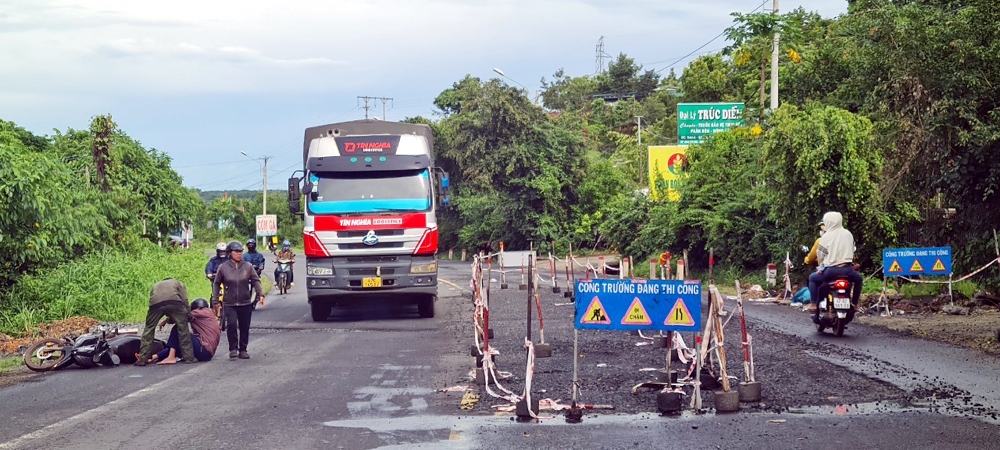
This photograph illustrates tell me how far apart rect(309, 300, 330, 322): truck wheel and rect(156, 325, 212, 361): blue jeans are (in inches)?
244

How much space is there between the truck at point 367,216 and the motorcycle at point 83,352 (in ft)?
18.8

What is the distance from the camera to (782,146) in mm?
21891

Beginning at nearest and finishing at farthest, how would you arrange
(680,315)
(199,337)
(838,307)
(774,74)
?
(680,315) → (199,337) → (838,307) → (774,74)

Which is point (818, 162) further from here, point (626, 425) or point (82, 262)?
point (82, 262)

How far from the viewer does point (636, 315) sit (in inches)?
336

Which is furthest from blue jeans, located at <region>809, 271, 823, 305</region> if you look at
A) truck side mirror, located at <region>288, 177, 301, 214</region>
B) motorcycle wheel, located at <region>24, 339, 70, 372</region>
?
motorcycle wheel, located at <region>24, 339, 70, 372</region>

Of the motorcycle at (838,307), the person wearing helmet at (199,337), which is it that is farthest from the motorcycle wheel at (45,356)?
the motorcycle at (838,307)

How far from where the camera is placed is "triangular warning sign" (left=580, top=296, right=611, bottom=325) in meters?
8.56

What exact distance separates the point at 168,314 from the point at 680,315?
7.44 metres

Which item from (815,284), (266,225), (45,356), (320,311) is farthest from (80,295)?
(266,225)

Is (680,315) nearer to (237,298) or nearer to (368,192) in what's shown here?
(237,298)

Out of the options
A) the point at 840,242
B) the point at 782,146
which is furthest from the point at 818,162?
the point at 840,242

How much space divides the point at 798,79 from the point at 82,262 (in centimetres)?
2098

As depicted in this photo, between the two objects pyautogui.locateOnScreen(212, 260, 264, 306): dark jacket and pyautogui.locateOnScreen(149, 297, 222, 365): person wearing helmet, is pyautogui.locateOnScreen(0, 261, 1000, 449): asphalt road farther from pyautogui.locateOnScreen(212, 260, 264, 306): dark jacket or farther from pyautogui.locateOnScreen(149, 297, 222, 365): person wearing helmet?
pyautogui.locateOnScreen(212, 260, 264, 306): dark jacket
